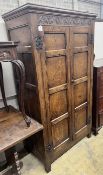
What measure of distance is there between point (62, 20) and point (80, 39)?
361 mm

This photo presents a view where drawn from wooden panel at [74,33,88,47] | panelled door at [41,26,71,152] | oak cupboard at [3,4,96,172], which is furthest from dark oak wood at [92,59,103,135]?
panelled door at [41,26,71,152]

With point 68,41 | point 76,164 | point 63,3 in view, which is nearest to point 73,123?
point 76,164

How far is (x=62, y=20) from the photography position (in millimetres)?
1588

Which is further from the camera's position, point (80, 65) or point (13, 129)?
point (80, 65)

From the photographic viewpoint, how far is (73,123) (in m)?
2.08

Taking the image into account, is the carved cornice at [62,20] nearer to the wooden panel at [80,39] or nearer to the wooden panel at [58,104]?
the wooden panel at [80,39]

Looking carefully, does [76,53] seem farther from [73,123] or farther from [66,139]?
[66,139]

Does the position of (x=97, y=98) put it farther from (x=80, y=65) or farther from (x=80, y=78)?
(x=80, y=65)

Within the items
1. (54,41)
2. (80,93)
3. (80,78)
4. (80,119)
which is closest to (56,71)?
(54,41)

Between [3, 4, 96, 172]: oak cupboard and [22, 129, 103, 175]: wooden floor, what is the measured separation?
0.34 ft

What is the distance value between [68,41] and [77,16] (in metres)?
0.30

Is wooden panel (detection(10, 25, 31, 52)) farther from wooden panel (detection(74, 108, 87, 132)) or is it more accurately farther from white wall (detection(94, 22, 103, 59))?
white wall (detection(94, 22, 103, 59))

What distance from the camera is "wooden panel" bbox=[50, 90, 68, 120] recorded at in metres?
1.74

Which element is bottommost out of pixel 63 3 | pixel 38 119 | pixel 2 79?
pixel 38 119
